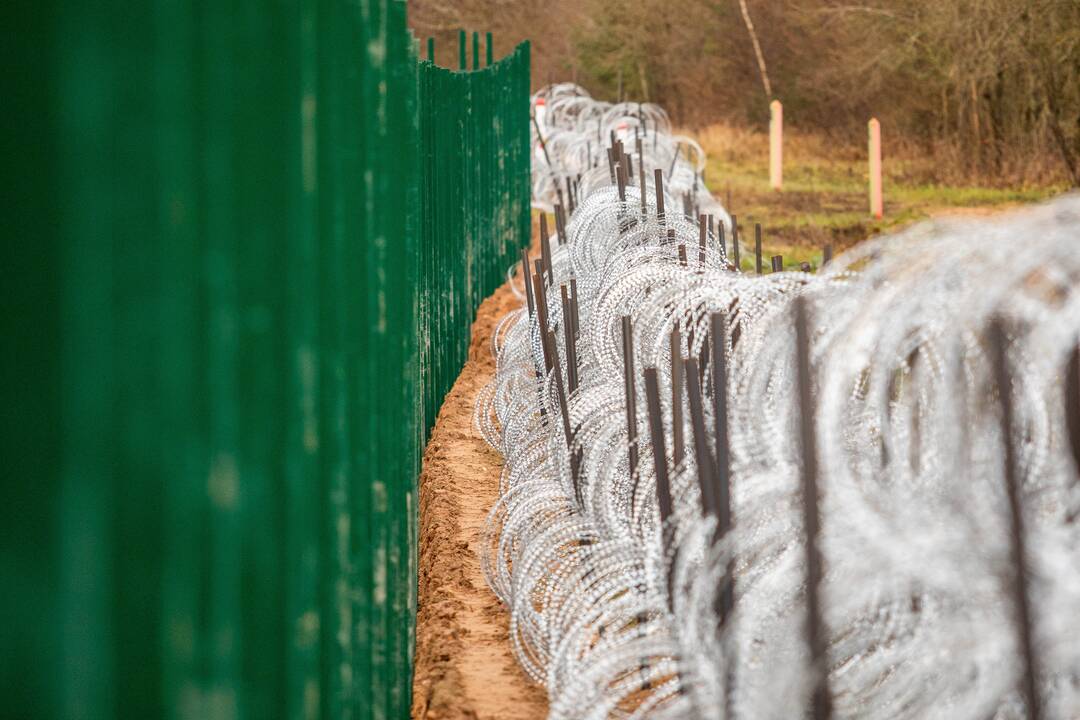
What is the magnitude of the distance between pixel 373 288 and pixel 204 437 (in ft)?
5.41

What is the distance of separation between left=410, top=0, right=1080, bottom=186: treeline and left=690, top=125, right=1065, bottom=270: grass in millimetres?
726

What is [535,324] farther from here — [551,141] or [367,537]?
[551,141]

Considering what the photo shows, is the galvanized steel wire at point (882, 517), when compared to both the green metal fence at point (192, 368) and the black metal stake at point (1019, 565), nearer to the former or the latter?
the black metal stake at point (1019, 565)

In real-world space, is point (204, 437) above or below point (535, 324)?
below

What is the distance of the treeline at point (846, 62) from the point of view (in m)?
26.2

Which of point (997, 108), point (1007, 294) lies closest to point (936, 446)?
point (1007, 294)

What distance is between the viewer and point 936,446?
11.7ft

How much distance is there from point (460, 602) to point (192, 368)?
12.6ft

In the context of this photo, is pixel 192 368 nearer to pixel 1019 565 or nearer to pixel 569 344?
pixel 1019 565

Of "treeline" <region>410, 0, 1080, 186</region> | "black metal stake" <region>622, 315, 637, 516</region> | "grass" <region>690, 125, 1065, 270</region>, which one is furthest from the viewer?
"treeline" <region>410, 0, 1080, 186</region>

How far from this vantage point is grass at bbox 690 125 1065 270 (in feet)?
70.2

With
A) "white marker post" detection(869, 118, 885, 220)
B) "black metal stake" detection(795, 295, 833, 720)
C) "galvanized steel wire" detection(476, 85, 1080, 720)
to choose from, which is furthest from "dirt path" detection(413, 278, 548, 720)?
"white marker post" detection(869, 118, 885, 220)

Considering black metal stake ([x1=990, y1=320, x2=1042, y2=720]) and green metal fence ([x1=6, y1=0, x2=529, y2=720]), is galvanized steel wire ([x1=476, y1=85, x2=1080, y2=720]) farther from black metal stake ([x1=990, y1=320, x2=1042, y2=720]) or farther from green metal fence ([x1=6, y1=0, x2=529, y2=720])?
green metal fence ([x1=6, y1=0, x2=529, y2=720])

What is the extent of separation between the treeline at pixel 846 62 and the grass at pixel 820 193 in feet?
2.38
